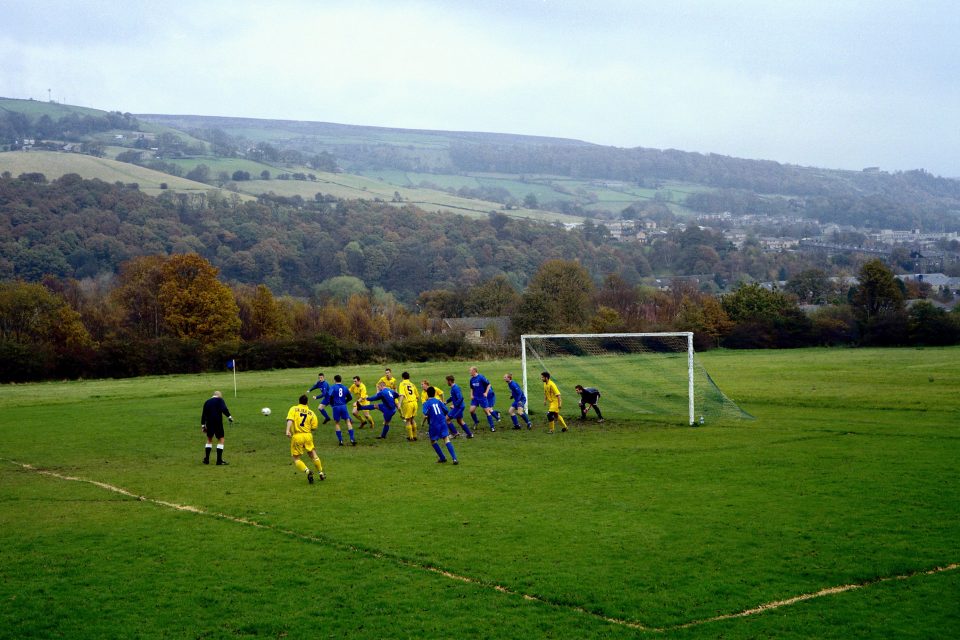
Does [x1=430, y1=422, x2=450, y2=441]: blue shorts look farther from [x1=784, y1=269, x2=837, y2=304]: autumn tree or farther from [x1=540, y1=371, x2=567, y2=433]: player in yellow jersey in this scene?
[x1=784, y1=269, x2=837, y2=304]: autumn tree

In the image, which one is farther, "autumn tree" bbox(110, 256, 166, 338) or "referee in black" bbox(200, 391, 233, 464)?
"autumn tree" bbox(110, 256, 166, 338)

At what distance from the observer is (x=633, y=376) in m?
46.5

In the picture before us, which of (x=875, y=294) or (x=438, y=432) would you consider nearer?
(x=438, y=432)

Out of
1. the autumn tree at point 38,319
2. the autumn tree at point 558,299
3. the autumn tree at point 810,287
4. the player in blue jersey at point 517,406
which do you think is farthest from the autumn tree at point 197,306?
the autumn tree at point 810,287

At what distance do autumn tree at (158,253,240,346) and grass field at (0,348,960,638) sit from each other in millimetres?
44947

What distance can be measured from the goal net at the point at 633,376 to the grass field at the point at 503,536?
425cm

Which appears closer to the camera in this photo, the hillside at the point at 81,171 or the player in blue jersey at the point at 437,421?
the player in blue jersey at the point at 437,421

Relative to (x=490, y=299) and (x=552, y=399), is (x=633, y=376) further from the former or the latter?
(x=490, y=299)

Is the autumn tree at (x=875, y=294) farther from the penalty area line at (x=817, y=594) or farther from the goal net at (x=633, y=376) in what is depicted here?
the penalty area line at (x=817, y=594)

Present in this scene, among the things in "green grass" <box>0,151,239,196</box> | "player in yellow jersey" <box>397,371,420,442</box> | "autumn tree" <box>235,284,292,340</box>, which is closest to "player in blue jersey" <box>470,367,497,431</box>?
"player in yellow jersey" <box>397,371,420,442</box>

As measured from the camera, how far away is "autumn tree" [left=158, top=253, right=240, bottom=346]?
240 feet

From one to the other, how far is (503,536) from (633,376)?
32109 mm

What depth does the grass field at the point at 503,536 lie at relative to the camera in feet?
38.1

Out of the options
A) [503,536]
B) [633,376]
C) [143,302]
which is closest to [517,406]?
[503,536]
